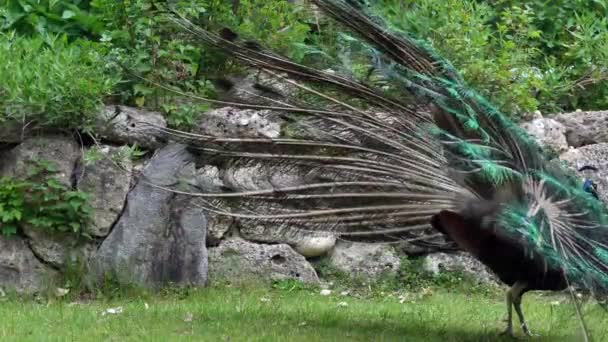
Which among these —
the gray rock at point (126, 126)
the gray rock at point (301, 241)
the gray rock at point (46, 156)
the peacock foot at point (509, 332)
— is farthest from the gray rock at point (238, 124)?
the peacock foot at point (509, 332)

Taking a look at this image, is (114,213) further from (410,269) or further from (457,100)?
(457,100)

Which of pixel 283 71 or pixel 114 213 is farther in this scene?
pixel 114 213

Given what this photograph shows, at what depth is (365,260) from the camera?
8352 millimetres

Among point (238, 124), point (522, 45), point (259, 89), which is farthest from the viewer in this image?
point (522, 45)

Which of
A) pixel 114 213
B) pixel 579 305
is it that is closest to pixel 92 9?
pixel 114 213

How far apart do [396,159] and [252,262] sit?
2369 mm

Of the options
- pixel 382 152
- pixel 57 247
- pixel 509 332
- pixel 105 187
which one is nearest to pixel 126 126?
pixel 105 187

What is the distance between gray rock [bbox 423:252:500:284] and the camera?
8461mm

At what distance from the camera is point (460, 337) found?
20.9ft

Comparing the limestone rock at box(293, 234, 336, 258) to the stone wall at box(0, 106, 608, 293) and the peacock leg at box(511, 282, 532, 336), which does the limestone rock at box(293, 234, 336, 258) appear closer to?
the stone wall at box(0, 106, 608, 293)

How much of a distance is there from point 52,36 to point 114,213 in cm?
182

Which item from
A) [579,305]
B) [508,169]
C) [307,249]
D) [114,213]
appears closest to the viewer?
[579,305]

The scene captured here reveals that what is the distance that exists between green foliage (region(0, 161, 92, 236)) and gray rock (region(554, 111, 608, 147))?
14.2 ft

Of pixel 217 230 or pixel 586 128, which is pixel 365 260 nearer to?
pixel 217 230
